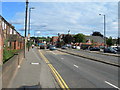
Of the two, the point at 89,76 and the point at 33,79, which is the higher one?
the point at 33,79

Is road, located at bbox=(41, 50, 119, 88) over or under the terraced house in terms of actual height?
under

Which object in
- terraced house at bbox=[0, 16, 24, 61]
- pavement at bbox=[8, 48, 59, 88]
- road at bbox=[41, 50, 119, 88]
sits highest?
terraced house at bbox=[0, 16, 24, 61]

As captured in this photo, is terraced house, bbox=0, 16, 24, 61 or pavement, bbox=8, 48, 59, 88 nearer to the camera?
pavement, bbox=8, 48, 59, 88

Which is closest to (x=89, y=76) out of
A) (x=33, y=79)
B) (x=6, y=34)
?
(x=33, y=79)

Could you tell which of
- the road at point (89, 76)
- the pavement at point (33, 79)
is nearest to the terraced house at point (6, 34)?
the pavement at point (33, 79)

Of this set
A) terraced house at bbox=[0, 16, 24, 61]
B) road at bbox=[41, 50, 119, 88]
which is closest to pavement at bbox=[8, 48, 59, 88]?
road at bbox=[41, 50, 119, 88]

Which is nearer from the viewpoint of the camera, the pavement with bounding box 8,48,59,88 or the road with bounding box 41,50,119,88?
the pavement with bounding box 8,48,59,88

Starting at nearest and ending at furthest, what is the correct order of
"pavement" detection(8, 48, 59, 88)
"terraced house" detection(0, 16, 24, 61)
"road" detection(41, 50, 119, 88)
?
"pavement" detection(8, 48, 59, 88), "road" detection(41, 50, 119, 88), "terraced house" detection(0, 16, 24, 61)

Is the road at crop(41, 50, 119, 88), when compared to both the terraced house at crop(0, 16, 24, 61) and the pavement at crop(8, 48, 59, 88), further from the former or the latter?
the terraced house at crop(0, 16, 24, 61)

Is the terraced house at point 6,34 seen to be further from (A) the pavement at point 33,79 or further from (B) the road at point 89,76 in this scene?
(B) the road at point 89,76

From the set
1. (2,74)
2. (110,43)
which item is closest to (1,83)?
(2,74)

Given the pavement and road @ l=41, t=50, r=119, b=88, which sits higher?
the pavement

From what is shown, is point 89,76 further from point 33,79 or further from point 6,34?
point 6,34

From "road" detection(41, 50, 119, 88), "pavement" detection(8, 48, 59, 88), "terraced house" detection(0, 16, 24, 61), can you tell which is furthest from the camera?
"terraced house" detection(0, 16, 24, 61)
